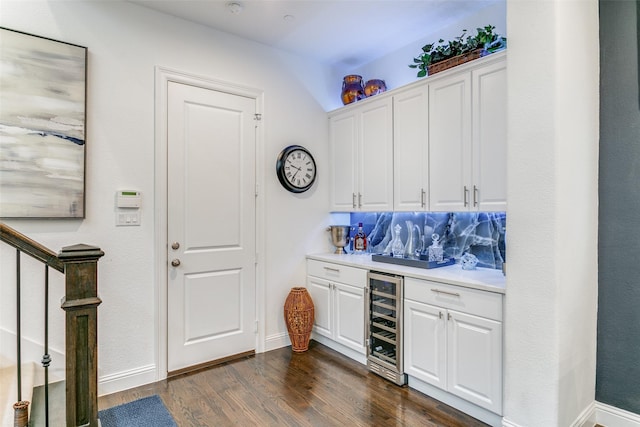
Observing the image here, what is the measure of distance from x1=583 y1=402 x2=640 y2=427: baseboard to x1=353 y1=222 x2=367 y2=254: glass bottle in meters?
2.19

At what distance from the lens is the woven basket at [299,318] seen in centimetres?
340

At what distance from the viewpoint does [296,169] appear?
12.0 ft

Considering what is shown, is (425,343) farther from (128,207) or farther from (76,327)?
(128,207)

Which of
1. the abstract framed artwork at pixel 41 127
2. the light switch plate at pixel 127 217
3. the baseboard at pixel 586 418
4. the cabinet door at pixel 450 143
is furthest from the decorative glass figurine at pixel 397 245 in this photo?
the abstract framed artwork at pixel 41 127

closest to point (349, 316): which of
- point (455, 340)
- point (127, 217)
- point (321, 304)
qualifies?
point (321, 304)

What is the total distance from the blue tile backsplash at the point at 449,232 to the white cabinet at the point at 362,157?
35 cm

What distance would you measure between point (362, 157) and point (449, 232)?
1.08 meters

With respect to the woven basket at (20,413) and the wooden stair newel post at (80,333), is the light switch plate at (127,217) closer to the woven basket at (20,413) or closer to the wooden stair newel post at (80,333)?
the wooden stair newel post at (80,333)

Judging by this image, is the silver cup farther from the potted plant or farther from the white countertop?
the potted plant

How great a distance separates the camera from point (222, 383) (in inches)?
111

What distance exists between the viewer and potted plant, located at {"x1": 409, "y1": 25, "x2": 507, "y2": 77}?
8.46 ft

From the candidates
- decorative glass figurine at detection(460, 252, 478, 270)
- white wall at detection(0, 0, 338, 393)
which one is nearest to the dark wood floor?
white wall at detection(0, 0, 338, 393)

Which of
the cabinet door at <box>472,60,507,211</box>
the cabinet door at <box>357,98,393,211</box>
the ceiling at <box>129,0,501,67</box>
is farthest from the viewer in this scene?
the cabinet door at <box>357,98,393,211</box>

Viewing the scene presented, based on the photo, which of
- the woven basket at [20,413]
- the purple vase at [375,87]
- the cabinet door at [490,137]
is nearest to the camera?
the woven basket at [20,413]
